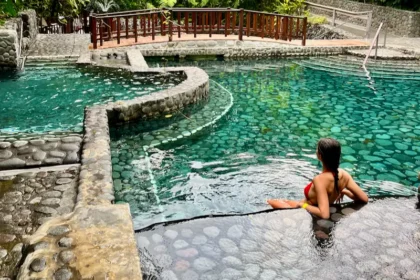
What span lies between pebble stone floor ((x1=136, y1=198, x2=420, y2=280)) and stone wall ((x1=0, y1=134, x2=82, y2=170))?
187 cm

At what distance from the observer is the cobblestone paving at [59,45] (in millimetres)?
12383

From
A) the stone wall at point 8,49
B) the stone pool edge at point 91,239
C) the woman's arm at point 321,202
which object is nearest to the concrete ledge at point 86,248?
the stone pool edge at point 91,239

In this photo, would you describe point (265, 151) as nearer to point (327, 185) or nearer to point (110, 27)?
point (327, 185)

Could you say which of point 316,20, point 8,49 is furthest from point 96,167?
point 316,20

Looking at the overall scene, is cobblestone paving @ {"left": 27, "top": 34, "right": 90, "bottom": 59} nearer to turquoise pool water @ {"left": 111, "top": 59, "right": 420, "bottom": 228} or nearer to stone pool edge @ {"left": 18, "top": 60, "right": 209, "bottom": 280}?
turquoise pool water @ {"left": 111, "top": 59, "right": 420, "bottom": 228}

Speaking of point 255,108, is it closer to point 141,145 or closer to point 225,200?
point 141,145

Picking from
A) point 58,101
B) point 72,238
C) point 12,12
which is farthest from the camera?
point 58,101

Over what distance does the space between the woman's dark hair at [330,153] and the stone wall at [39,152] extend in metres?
2.80

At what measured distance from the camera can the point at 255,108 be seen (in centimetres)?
→ 906

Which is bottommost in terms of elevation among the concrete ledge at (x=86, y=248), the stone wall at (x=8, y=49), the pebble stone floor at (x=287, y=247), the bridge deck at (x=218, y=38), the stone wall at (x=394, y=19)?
the pebble stone floor at (x=287, y=247)

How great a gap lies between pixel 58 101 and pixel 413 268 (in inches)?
281

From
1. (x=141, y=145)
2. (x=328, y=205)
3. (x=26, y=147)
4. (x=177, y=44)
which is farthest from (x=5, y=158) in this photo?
(x=177, y=44)

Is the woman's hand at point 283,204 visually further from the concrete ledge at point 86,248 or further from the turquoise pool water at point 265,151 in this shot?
the concrete ledge at point 86,248

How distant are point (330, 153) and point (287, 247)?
1040 mm
